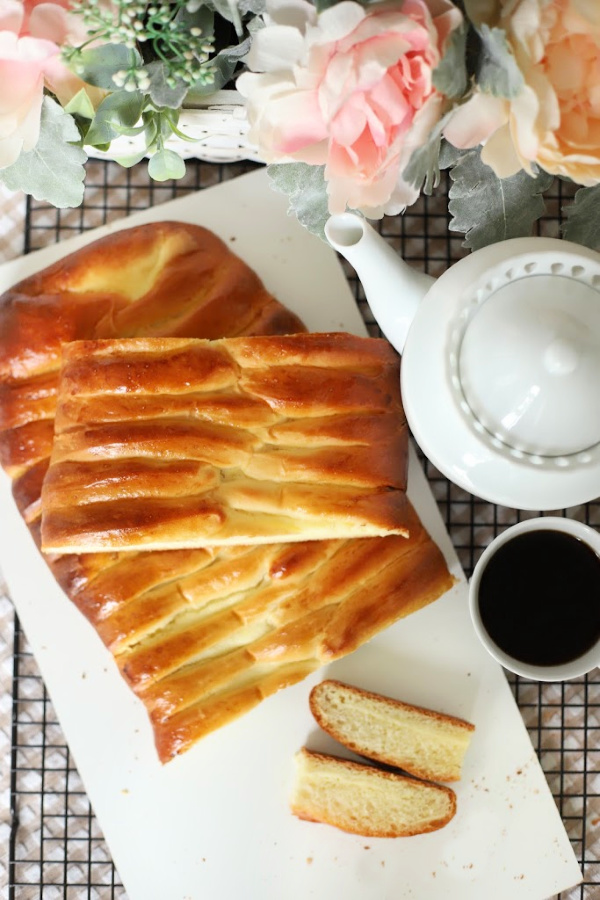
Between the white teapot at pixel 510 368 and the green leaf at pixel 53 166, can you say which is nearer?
the white teapot at pixel 510 368

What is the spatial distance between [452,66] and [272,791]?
1187mm

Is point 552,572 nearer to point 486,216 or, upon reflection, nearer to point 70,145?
point 486,216

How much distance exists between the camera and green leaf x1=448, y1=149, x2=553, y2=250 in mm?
1124

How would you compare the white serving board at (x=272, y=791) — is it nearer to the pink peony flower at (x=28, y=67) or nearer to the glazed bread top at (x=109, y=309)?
the glazed bread top at (x=109, y=309)

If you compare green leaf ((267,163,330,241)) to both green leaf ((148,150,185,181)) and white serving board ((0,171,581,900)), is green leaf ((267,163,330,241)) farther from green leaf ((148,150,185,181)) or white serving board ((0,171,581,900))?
white serving board ((0,171,581,900))

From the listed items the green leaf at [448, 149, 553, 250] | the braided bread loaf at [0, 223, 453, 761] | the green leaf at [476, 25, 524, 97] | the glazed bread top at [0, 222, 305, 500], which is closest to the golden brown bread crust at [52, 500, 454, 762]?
the braided bread loaf at [0, 223, 453, 761]

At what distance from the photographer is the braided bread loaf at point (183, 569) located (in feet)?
4.72

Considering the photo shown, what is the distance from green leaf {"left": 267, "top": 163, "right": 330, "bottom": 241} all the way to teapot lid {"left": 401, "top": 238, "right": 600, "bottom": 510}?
210mm

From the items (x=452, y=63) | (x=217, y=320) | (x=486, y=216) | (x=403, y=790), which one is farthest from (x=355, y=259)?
(x=403, y=790)

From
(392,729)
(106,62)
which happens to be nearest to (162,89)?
(106,62)

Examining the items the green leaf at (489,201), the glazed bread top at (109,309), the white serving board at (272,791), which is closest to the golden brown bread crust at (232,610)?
the white serving board at (272,791)

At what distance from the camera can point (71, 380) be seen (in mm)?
1384

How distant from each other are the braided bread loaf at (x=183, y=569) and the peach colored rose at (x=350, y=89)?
560 millimetres

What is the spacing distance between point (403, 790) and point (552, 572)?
45 cm
